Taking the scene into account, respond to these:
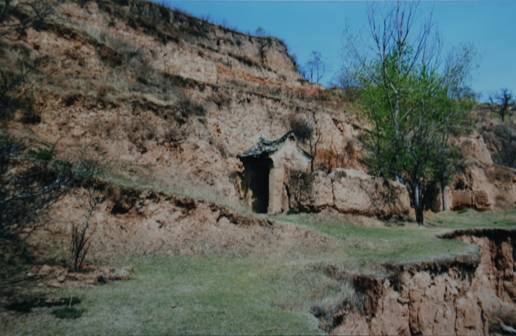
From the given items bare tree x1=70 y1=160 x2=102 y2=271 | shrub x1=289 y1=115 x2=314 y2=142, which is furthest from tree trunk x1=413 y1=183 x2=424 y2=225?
bare tree x1=70 y1=160 x2=102 y2=271

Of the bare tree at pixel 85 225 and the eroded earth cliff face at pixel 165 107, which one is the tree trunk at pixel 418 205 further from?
the bare tree at pixel 85 225

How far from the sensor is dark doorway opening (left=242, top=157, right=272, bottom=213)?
67.7 feet

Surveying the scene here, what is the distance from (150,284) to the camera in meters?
8.49

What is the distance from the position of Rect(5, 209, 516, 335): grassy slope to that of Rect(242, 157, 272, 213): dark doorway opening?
24.4 feet

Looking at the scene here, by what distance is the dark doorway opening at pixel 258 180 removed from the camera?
2062 centimetres

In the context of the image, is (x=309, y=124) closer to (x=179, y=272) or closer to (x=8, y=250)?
(x=179, y=272)

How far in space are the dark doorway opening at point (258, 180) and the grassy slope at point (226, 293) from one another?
7.43 metres

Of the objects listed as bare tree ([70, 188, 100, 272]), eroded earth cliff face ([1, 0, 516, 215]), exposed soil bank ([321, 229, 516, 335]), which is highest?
eroded earth cliff face ([1, 0, 516, 215])

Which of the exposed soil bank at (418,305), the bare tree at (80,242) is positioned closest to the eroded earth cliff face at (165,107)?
the bare tree at (80,242)

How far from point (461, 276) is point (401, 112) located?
47.2 ft

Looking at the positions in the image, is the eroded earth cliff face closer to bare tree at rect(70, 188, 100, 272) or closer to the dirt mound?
the dirt mound

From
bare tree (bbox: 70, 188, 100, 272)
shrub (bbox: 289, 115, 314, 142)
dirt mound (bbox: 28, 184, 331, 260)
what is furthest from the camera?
shrub (bbox: 289, 115, 314, 142)

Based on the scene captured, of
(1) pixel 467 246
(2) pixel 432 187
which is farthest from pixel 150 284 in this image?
(2) pixel 432 187

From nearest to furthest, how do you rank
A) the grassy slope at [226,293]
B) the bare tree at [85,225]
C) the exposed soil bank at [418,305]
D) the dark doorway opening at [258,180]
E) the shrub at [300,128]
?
1. the grassy slope at [226,293]
2. the exposed soil bank at [418,305]
3. the bare tree at [85,225]
4. the dark doorway opening at [258,180]
5. the shrub at [300,128]
